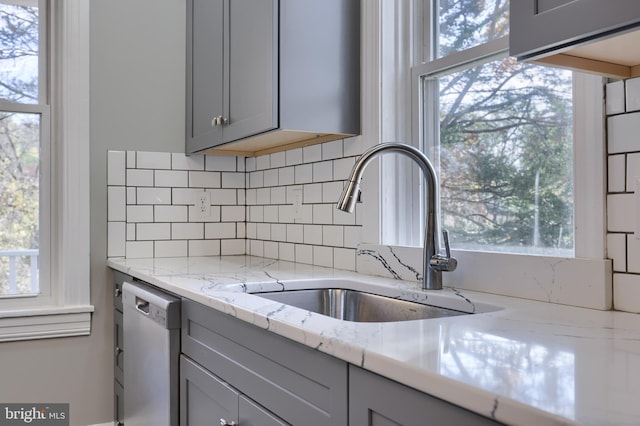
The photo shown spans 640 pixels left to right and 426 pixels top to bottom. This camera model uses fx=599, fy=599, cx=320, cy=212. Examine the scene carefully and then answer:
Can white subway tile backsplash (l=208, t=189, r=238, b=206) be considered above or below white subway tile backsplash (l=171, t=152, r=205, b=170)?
→ below

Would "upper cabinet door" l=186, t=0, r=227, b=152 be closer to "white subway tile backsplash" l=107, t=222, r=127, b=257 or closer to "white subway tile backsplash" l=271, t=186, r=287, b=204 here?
"white subway tile backsplash" l=271, t=186, r=287, b=204

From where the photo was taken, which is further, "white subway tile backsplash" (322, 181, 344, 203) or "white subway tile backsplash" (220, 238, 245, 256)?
"white subway tile backsplash" (220, 238, 245, 256)

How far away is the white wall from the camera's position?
2621 mm

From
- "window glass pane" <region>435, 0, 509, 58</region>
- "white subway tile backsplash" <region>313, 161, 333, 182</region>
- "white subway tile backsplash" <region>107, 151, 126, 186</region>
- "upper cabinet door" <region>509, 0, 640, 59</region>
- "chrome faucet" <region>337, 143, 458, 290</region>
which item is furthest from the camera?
"white subway tile backsplash" <region>107, 151, 126, 186</region>

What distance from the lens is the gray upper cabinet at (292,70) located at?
2.02m

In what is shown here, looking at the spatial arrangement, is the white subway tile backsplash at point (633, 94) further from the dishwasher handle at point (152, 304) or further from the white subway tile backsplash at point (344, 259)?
the dishwasher handle at point (152, 304)

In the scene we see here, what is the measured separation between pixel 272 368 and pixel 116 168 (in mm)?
1812

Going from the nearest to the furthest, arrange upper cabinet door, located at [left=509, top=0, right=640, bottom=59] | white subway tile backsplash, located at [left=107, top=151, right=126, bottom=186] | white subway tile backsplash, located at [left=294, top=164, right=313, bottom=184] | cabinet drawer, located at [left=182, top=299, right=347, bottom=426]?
upper cabinet door, located at [left=509, top=0, right=640, bottom=59] < cabinet drawer, located at [left=182, top=299, right=347, bottom=426] < white subway tile backsplash, located at [left=294, top=164, right=313, bottom=184] < white subway tile backsplash, located at [left=107, top=151, right=126, bottom=186]

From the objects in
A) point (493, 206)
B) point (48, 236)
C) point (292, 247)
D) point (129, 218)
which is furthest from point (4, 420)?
point (493, 206)

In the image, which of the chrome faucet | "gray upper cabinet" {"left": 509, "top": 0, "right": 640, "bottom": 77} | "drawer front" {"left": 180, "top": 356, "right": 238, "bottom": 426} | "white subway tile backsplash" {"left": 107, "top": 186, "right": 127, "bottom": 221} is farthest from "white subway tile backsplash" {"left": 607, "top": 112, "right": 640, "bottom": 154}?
"white subway tile backsplash" {"left": 107, "top": 186, "right": 127, "bottom": 221}

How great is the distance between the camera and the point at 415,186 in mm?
2033

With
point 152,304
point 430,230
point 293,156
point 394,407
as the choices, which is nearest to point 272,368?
point 394,407

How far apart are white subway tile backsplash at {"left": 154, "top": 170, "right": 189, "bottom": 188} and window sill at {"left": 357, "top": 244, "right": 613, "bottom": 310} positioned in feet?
4.59

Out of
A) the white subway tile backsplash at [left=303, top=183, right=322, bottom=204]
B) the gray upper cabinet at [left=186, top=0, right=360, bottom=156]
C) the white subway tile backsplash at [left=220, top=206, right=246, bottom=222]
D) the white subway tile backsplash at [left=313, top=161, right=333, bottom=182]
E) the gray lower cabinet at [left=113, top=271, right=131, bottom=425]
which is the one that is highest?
the gray upper cabinet at [left=186, top=0, right=360, bottom=156]
